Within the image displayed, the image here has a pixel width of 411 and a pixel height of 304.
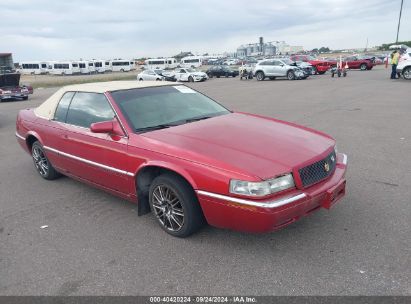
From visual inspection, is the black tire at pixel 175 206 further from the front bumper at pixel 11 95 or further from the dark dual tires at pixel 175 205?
the front bumper at pixel 11 95

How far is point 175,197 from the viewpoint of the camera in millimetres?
3566

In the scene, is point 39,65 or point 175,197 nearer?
point 175,197

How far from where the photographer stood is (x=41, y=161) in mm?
5648

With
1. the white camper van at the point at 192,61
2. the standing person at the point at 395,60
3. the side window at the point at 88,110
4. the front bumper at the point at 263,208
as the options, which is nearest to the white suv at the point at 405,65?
the standing person at the point at 395,60

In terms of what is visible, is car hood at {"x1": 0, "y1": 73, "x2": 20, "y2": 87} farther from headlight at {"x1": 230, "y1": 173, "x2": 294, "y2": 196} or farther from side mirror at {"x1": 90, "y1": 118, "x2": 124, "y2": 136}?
headlight at {"x1": 230, "y1": 173, "x2": 294, "y2": 196}

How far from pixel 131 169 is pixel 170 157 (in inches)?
24.3

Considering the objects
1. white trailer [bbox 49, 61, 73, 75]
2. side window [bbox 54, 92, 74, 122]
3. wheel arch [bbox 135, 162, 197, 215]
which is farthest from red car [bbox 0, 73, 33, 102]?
white trailer [bbox 49, 61, 73, 75]

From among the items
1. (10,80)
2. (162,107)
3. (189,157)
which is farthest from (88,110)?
(10,80)

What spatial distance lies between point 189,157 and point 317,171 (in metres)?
1.24

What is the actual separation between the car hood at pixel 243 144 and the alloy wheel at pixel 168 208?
44 centimetres

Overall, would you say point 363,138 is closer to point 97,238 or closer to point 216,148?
point 216,148

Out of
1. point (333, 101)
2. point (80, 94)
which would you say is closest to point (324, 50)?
point (333, 101)

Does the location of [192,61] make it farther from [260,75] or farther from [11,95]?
[11,95]

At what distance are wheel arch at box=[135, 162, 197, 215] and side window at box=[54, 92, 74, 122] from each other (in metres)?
1.81
